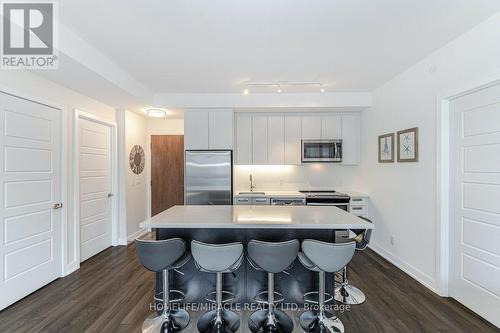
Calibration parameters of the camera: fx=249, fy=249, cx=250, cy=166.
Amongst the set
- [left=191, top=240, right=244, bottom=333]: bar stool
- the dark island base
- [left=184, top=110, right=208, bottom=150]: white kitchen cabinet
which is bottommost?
the dark island base

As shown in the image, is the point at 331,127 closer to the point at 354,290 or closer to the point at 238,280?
the point at 354,290

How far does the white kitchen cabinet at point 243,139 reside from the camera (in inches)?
189

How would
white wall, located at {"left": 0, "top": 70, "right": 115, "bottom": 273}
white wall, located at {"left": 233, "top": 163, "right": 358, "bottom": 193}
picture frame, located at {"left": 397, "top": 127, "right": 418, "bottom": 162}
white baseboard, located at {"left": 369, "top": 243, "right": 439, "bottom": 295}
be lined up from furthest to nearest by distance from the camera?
white wall, located at {"left": 233, "top": 163, "right": 358, "bottom": 193} → picture frame, located at {"left": 397, "top": 127, "right": 418, "bottom": 162} → white baseboard, located at {"left": 369, "top": 243, "right": 439, "bottom": 295} → white wall, located at {"left": 0, "top": 70, "right": 115, "bottom": 273}

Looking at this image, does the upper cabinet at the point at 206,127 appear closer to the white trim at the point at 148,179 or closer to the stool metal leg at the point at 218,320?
the white trim at the point at 148,179

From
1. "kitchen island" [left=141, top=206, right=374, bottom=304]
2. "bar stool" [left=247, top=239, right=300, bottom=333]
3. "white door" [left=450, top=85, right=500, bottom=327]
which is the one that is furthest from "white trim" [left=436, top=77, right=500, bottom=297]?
"bar stool" [left=247, top=239, right=300, bottom=333]

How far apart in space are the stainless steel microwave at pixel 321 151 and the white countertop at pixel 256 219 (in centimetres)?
195

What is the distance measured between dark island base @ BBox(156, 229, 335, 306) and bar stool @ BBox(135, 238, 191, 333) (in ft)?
0.58

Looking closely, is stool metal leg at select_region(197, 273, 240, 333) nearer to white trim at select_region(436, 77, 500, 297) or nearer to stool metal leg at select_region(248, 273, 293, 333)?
stool metal leg at select_region(248, 273, 293, 333)

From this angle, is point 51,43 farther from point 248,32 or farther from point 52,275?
point 52,275

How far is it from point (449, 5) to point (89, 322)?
4.13m

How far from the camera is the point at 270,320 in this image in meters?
2.18

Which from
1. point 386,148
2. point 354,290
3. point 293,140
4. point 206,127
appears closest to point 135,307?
point 354,290

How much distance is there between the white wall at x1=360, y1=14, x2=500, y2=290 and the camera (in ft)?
7.62

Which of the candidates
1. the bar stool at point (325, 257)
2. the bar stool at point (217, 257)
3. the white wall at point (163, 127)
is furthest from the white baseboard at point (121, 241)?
the bar stool at point (325, 257)
